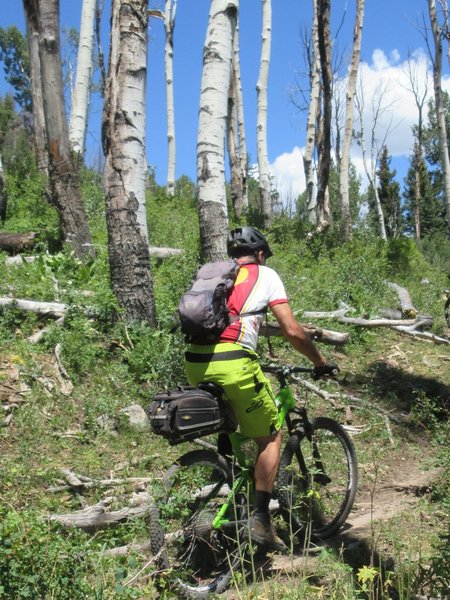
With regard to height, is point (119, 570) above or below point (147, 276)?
below

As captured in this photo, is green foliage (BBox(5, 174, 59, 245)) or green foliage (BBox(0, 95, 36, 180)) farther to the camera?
green foliage (BBox(0, 95, 36, 180))

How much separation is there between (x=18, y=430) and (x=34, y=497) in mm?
949

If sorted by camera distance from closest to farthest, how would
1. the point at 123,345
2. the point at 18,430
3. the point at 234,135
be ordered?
the point at 18,430 → the point at 123,345 → the point at 234,135

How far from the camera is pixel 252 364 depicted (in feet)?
12.7

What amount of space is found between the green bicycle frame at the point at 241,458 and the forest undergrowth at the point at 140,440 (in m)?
0.41

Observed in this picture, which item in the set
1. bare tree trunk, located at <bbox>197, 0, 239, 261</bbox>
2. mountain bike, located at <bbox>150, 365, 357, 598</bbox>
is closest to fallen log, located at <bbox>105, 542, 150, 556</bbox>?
mountain bike, located at <bbox>150, 365, 357, 598</bbox>

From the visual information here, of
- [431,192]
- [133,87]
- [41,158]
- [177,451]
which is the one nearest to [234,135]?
[41,158]

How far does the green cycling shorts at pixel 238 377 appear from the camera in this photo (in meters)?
3.80

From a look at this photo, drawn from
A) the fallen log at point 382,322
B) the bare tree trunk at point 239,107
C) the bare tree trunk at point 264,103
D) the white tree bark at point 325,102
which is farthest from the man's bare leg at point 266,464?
the bare tree trunk at point 239,107

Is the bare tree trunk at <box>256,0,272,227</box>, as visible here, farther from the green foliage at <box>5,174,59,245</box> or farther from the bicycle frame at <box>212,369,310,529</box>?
the bicycle frame at <box>212,369,310,529</box>

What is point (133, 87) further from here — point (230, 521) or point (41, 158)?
point (41, 158)

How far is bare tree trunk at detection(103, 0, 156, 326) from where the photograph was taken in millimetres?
6965

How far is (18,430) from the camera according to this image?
17.5 ft

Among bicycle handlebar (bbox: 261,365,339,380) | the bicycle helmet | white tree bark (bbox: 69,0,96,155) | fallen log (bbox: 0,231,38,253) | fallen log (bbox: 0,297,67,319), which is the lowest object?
bicycle handlebar (bbox: 261,365,339,380)
